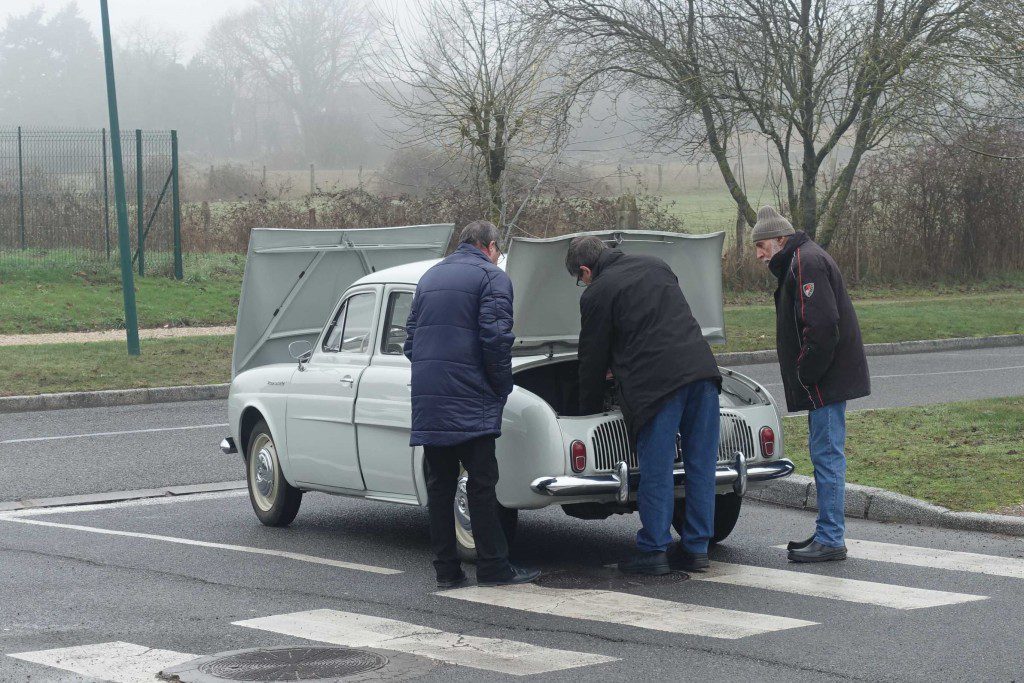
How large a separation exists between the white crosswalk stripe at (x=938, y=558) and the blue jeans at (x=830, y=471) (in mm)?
241

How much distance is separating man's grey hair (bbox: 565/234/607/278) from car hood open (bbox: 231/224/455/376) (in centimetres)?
246

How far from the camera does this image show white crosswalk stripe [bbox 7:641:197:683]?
534 cm

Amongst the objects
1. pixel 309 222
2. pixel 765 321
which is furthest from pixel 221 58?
pixel 765 321

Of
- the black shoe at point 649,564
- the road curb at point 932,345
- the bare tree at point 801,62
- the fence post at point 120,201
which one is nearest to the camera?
the black shoe at point 649,564

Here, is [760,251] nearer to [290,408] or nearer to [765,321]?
[290,408]

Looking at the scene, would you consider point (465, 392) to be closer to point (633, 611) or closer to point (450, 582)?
point (450, 582)

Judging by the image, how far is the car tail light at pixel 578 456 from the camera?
277 inches

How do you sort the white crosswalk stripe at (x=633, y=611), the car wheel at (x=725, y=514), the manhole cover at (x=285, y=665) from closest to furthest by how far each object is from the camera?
the manhole cover at (x=285, y=665) < the white crosswalk stripe at (x=633, y=611) < the car wheel at (x=725, y=514)

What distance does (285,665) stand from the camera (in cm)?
545

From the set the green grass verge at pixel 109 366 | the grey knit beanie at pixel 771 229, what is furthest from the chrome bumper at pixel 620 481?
the green grass verge at pixel 109 366

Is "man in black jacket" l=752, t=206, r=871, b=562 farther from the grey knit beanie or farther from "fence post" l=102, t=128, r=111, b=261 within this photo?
"fence post" l=102, t=128, r=111, b=261

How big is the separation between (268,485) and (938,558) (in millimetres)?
4358

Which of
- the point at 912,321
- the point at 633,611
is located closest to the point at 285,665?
the point at 633,611

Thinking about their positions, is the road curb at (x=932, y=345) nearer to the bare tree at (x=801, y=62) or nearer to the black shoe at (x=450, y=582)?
the bare tree at (x=801, y=62)
